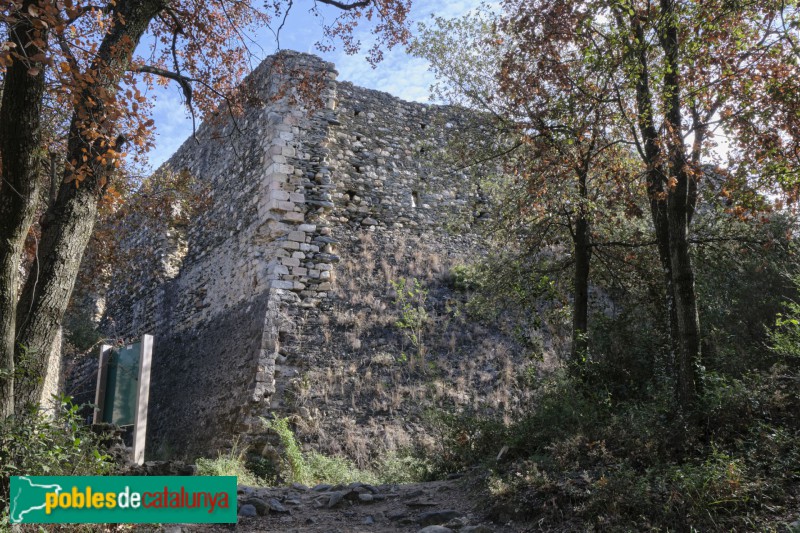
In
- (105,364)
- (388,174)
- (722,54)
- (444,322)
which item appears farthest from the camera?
(388,174)

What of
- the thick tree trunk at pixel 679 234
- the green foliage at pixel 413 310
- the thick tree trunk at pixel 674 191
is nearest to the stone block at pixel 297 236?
the green foliage at pixel 413 310

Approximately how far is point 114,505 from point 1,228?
229cm

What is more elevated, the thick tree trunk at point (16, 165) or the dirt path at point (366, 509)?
the thick tree trunk at point (16, 165)

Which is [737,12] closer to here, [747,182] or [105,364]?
[747,182]

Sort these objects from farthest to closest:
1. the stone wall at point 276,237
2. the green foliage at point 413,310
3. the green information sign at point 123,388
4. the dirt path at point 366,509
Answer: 1. the green foliage at point 413,310
2. the stone wall at point 276,237
3. the green information sign at point 123,388
4. the dirt path at point 366,509

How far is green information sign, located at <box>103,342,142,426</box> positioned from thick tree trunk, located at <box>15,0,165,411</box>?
8.39 ft

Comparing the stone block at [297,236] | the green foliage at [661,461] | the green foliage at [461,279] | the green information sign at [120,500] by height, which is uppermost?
the stone block at [297,236]

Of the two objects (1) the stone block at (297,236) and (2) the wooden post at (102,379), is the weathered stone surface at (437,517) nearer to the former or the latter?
(2) the wooden post at (102,379)

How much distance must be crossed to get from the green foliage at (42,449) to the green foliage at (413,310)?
724cm

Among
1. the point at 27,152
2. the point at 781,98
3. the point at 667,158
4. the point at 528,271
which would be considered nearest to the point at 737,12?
the point at 781,98

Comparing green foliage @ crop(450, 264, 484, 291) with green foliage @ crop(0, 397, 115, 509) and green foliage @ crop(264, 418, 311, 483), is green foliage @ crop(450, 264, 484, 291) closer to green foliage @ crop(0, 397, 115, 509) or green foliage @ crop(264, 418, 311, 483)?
green foliage @ crop(264, 418, 311, 483)

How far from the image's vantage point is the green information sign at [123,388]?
25.0ft

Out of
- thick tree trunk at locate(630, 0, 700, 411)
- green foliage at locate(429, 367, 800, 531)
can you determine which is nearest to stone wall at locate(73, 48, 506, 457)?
thick tree trunk at locate(630, 0, 700, 411)

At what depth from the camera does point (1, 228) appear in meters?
4.76
